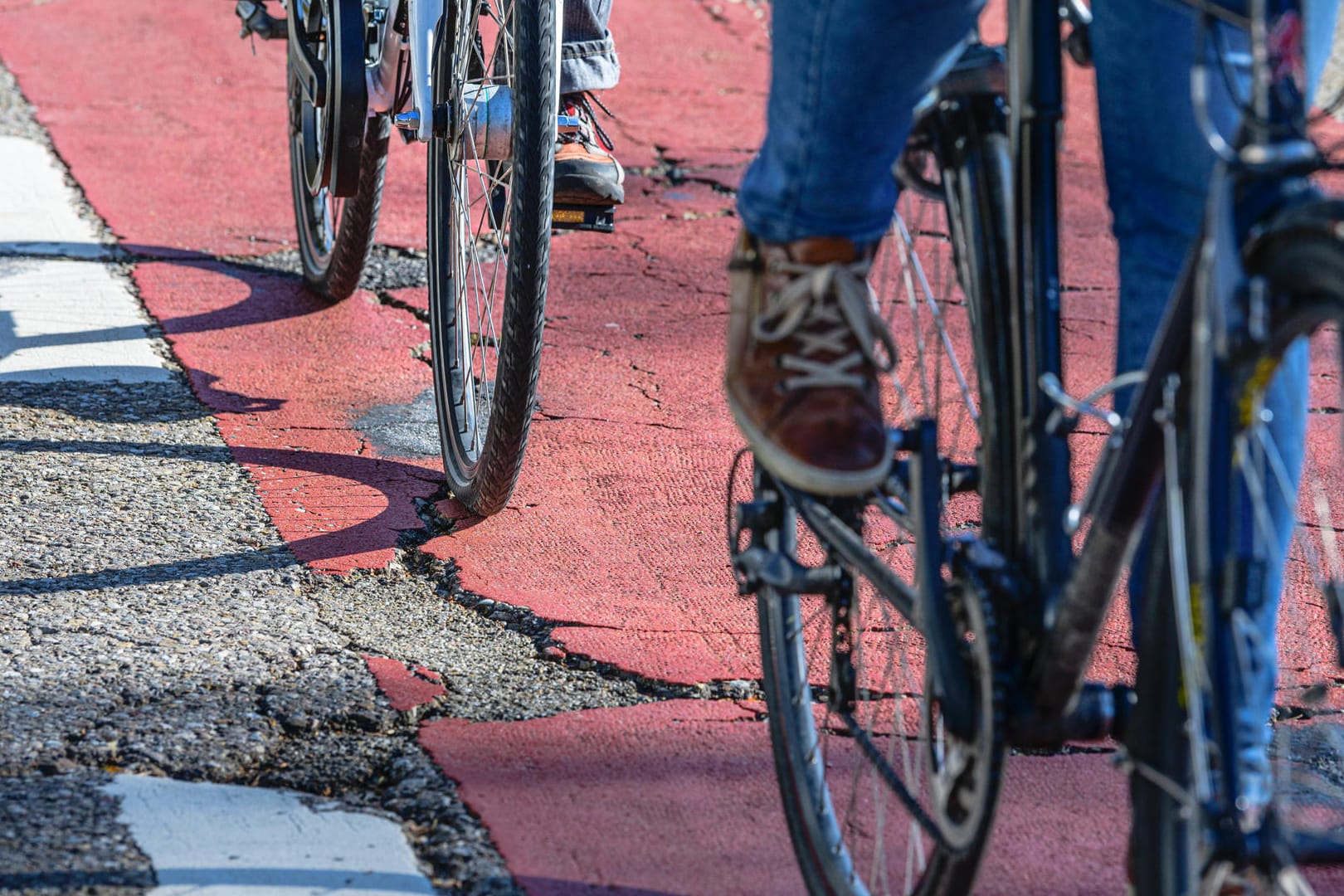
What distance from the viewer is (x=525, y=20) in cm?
204

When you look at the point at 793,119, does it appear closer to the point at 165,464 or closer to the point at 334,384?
the point at 165,464

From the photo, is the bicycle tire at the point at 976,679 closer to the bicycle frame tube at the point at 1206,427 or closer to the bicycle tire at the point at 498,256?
the bicycle frame tube at the point at 1206,427

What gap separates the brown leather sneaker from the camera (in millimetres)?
1319

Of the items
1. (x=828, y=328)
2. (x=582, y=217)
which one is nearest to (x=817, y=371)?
(x=828, y=328)

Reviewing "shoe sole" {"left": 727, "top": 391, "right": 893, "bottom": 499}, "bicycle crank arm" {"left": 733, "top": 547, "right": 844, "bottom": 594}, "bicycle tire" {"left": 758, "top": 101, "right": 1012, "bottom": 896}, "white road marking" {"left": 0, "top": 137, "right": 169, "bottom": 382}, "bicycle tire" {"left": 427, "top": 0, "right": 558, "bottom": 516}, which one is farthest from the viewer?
"white road marking" {"left": 0, "top": 137, "right": 169, "bottom": 382}

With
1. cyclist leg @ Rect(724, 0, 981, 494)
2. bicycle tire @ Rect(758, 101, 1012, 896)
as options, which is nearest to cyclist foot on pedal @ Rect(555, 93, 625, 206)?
bicycle tire @ Rect(758, 101, 1012, 896)

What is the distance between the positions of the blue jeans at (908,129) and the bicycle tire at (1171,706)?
20 centimetres

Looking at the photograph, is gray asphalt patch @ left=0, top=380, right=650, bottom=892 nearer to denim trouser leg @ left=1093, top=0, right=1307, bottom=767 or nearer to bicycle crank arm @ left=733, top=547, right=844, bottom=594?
bicycle crank arm @ left=733, top=547, right=844, bottom=594

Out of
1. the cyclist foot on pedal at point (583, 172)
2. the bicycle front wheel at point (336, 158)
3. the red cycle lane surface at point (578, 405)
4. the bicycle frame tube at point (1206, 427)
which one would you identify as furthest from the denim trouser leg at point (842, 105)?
the bicycle front wheel at point (336, 158)

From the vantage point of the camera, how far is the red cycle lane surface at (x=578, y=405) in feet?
5.69

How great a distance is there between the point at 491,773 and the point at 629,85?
136 inches

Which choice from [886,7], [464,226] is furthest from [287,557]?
[886,7]

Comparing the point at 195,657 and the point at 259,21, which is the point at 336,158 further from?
the point at 195,657

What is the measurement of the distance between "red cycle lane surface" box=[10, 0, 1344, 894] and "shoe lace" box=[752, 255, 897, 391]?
0.58 meters
